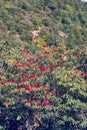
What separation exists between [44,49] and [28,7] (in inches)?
1618

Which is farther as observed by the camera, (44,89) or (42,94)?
(42,94)

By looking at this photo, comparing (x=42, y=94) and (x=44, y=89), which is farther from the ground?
(x=44, y=89)

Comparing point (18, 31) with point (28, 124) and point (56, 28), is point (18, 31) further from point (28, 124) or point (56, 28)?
point (28, 124)

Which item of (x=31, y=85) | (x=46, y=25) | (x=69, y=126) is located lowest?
(x=46, y=25)

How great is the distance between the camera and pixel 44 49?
31719mm

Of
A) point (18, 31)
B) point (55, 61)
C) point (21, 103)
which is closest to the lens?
point (21, 103)

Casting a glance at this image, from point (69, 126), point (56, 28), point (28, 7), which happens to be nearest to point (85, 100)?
point (69, 126)

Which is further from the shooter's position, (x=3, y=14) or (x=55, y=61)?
(x=3, y=14)

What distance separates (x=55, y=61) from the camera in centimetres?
3091

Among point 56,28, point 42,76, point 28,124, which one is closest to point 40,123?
point 28,124

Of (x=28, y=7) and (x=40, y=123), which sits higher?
(x=40, y=123)

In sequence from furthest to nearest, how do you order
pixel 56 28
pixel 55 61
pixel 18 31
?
1. pixel 56 28
2. pixel 18 31
3. pixel 55 61

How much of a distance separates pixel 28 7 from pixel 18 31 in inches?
525

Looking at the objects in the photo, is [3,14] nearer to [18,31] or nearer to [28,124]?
[18,31]
